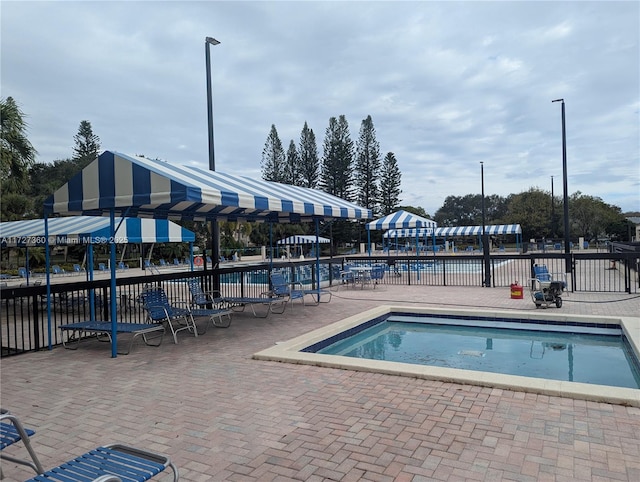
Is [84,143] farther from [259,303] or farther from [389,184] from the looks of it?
[259,303]

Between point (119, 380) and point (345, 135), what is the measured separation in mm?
49010

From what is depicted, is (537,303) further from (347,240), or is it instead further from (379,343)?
(347,240)

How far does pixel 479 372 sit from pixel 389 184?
165 feet

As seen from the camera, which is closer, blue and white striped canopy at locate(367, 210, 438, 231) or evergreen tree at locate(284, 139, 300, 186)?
blue and white striped canopy at locate(367, 210, 438, 231)

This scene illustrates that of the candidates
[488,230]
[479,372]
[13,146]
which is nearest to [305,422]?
[479,372]

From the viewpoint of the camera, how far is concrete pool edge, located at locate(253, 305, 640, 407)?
162 inches

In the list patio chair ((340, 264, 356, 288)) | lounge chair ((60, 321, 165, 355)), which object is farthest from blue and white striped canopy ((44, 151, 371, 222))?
patio chair ((340, 264, 356, 288))

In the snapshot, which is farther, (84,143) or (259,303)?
(84,143)

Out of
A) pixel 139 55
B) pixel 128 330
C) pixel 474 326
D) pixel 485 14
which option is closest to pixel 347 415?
pixel 128 330

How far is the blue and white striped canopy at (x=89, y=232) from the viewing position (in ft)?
34.0

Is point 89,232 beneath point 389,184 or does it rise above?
beneath

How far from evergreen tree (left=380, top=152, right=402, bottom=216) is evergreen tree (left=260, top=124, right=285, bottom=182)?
1209 centimetres

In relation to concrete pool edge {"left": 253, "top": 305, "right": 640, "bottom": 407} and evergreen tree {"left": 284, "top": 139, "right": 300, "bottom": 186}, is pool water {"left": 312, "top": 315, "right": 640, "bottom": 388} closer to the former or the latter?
concrete pool edge {"left": 253, "top": 305, "right": 640, "bottom": 407}

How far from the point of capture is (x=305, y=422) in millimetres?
3684
